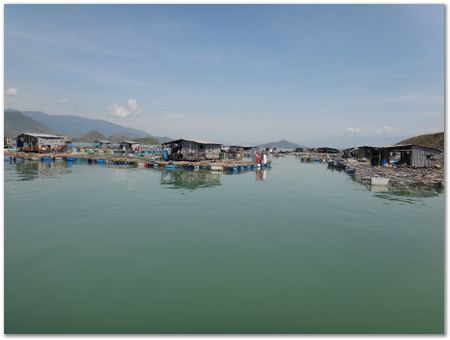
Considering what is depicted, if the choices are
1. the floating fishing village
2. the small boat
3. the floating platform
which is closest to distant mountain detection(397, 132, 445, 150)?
the floating fishing village

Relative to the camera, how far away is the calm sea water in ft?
26.5

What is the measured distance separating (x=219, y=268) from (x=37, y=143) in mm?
71658

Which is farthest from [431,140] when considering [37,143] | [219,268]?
[37,143]

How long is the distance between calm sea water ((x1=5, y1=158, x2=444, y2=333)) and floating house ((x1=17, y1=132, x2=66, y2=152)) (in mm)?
52013

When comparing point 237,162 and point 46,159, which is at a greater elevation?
point 46,159

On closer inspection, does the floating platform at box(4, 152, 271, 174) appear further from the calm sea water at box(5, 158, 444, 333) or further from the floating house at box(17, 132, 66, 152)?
the calm sea water at box(5, 158, 444, 333)

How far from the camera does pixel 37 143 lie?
211 ft

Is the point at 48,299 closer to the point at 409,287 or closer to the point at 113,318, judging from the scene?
the point at 113,318

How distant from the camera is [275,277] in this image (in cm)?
1047

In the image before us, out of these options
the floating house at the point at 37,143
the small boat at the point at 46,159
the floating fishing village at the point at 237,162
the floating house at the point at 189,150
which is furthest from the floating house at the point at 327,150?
the small boat at the point at 46,159

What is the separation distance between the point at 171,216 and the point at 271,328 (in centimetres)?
1211

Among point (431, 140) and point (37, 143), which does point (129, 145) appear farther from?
point (431, 140)

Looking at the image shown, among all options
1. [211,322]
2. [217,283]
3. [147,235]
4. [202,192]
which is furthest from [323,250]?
[202,192]

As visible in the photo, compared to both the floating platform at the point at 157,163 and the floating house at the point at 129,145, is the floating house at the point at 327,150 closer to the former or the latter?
the floating platform at the point at 157,163
